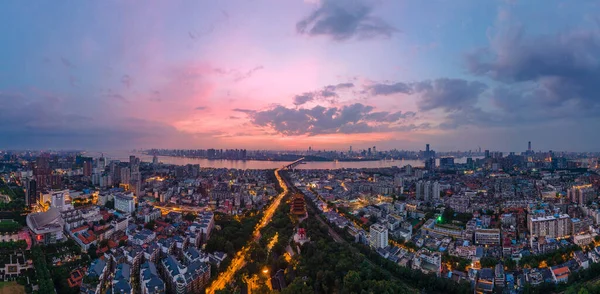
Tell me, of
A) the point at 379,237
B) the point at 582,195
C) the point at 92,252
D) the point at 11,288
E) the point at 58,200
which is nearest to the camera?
the point at 11,288

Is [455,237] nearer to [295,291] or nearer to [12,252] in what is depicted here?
[295,291]

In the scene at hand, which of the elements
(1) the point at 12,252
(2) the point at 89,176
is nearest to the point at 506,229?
(1) the point at 12,252

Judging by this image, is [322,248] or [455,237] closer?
[322,248]

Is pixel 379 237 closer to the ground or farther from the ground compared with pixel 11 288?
farther from the ground

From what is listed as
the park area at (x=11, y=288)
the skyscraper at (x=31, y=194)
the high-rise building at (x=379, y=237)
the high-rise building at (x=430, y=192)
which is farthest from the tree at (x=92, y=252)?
the high-rise building at (x=430, y=192)

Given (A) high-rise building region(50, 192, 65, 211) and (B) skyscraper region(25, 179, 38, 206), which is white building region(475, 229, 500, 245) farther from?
(B) skyscraper region(25, 179, 38, 206)

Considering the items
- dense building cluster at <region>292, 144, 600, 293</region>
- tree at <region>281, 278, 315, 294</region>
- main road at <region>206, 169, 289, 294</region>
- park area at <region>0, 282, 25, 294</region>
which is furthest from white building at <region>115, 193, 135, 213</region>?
tree at <region>281, 278, 315, 294</region>

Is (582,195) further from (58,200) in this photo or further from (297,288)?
(58,200)

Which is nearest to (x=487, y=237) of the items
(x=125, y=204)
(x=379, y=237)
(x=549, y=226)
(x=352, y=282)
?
(x=549, y=226)
